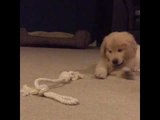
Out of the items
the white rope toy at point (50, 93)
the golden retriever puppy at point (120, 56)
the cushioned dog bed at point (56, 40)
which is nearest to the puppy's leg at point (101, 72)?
the golden retriever puppy at point (120, 56)

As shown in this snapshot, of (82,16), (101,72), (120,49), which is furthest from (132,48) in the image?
(82,16)

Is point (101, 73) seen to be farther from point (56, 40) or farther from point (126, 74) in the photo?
point (56, 40)

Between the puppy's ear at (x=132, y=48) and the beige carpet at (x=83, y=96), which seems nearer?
the beige carpet at (x=83, y=96)

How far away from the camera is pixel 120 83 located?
1.58 metres

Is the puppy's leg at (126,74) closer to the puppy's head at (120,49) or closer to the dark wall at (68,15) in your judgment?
the puppy's head at (120,49)

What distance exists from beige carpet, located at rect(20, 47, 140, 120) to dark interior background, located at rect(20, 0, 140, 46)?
74cm

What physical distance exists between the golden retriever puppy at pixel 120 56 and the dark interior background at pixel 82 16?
103 cm

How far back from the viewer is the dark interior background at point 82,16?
2836 mm

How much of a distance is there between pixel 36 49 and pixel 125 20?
81cm

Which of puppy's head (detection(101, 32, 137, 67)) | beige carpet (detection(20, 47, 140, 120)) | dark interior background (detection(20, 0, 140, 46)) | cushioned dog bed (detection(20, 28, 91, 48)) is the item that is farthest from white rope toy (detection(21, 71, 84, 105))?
dark interior background (detection(20, 0, 140, 46))

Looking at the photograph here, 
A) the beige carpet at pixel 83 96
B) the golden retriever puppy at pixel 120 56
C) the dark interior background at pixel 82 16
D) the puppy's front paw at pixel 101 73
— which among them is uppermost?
the dark interior background at pixel 82 16

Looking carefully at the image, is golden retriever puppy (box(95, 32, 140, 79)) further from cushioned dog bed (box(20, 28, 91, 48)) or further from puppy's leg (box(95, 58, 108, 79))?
cushioned dog bed (box(20, 28, 91, 48))
